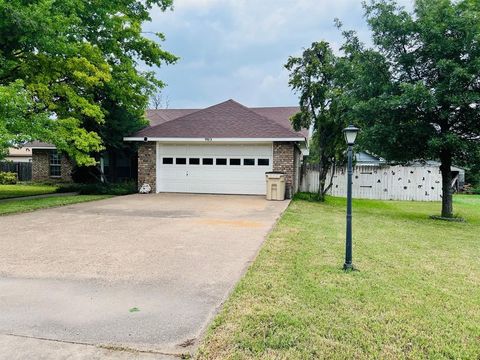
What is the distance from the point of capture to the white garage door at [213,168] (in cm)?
1576

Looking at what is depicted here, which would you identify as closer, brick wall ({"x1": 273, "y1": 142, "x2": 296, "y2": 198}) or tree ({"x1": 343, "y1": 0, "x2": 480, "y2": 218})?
tree ({"x1": 343, "y1": 0, "x2": 480, "y2": 218})

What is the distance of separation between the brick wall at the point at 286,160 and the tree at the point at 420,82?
3813 millimetres

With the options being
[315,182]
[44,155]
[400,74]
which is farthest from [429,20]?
[44,155]

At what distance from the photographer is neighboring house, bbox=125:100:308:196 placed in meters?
15.3

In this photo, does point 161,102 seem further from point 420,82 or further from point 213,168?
point 420,82

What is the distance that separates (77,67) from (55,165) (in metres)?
11.2

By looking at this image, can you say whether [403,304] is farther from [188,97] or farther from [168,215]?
[188,97]

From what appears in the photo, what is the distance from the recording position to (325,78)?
15.1 meters

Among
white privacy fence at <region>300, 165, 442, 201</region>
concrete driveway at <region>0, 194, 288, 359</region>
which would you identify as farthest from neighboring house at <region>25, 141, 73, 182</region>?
white privacy fence at <region>300, 165, 442, 201</region>

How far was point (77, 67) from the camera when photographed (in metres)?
13.7

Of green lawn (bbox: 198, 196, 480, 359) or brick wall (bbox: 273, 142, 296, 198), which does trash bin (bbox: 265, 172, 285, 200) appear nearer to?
brick wall (bbox: 273, 142, 296, 198)

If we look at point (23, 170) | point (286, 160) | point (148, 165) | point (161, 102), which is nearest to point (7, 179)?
point (23, 170)

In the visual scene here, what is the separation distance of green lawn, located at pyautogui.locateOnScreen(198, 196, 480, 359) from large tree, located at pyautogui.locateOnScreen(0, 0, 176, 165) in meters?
9.62

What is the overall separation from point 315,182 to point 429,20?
33.7ft
